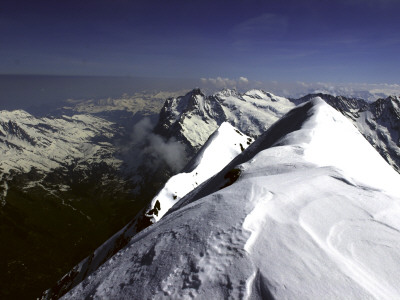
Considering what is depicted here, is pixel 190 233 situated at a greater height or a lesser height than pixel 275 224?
lesser

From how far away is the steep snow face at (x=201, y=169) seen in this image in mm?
70363

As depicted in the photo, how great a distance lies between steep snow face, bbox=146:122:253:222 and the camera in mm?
70363

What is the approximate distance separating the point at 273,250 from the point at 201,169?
7674cm

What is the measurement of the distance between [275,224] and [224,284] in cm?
425

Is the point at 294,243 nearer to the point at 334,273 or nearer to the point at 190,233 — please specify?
the point at 334,273

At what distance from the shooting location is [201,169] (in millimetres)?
87000

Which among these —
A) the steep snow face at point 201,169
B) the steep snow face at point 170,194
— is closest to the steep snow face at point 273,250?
the steep snow face at point 170,194

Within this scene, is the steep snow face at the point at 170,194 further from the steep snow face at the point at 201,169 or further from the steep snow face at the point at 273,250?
the steep snow face at the point at 273,250

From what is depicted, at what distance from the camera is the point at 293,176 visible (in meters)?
18.6

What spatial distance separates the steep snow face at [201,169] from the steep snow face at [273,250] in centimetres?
5043

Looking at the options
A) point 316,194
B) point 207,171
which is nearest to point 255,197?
point 316,194

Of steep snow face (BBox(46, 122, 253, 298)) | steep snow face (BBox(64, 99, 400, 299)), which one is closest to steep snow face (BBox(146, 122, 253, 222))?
steep snow face (BBox(46, 122, 253, 298))

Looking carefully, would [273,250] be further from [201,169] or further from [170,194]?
[201,169]

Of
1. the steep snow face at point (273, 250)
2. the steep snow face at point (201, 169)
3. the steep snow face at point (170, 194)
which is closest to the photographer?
the steep snow face at point (273, 250)
